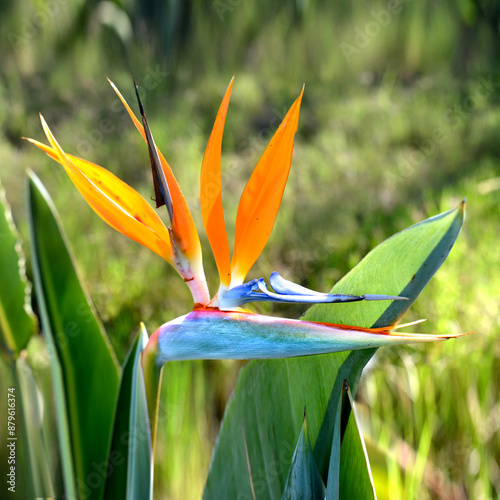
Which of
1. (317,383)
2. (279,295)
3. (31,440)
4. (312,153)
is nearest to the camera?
(279,295)

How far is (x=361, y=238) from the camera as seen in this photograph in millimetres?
1888

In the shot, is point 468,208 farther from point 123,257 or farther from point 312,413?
point 312,413

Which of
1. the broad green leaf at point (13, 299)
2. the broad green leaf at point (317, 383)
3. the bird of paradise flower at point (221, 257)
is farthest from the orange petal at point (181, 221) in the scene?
the broad green leaf at point (13, 299)

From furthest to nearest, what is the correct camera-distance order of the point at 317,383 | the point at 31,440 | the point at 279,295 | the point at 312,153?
1. the point at 312,153
2. the point at 31,440
3. the point at 317,383
4. the point at 279,295

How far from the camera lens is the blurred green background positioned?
1.13m

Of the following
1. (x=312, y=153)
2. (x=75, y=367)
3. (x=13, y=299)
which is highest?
(x=312, y=153)

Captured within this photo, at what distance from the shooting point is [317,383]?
0.44 meters

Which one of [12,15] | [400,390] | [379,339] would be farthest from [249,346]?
[12,15]

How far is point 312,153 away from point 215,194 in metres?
2.46

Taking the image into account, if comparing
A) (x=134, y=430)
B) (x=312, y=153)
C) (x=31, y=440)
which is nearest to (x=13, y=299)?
(x=31, y=440)

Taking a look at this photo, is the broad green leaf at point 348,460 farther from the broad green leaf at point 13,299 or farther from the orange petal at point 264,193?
the broad green leaf at point 13,299

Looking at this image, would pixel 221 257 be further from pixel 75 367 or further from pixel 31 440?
pixel 31 440

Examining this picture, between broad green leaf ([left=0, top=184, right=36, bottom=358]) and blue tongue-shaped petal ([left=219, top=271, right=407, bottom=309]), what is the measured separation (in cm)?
38

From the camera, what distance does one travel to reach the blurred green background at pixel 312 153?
3.69ft
